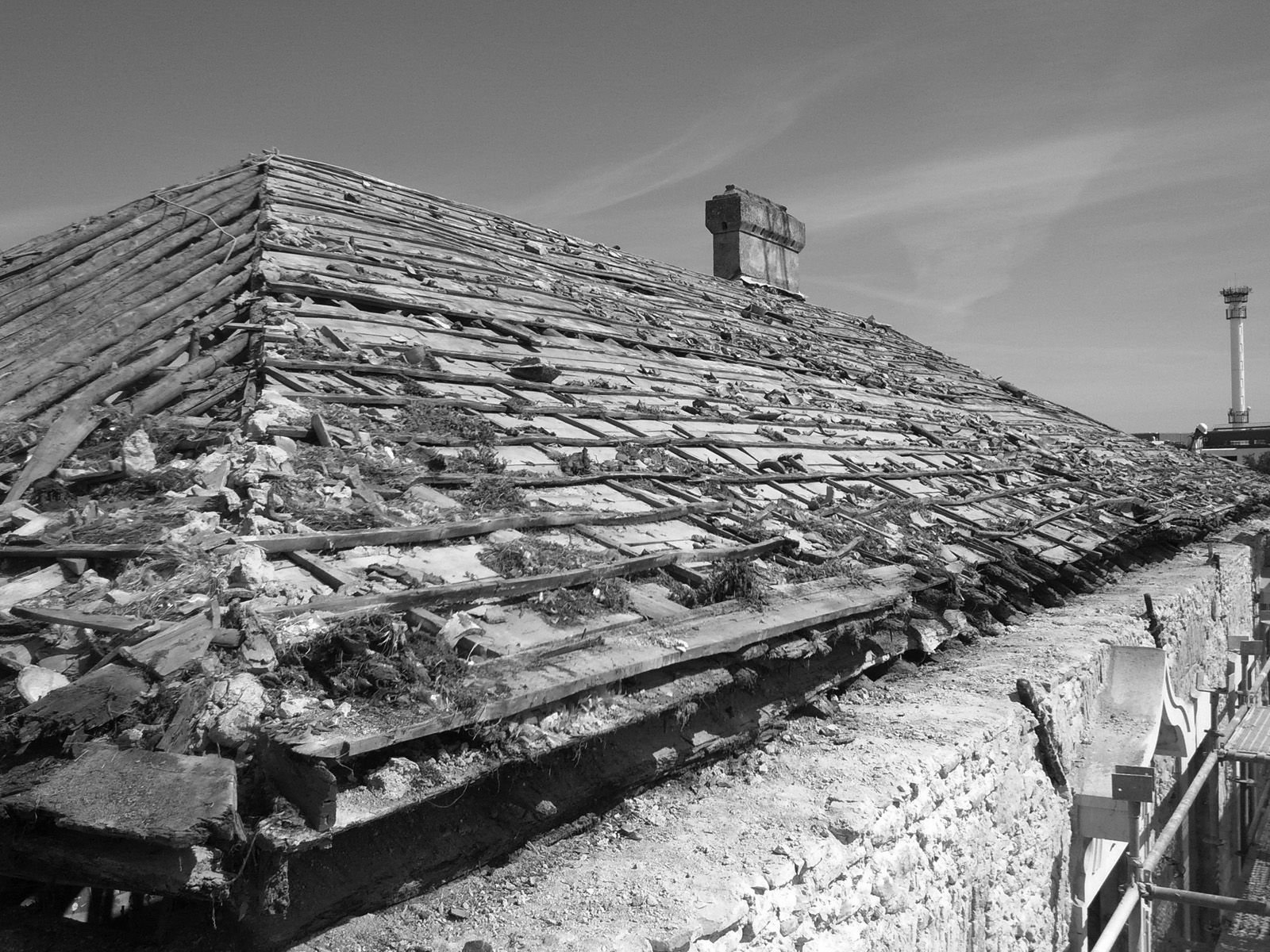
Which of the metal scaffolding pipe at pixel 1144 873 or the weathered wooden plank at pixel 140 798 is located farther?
the metal scaffolding pipe at pixel 1144 873

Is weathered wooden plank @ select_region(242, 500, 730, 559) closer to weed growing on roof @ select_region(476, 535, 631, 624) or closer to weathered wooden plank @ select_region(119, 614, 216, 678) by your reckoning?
weed growing on roof @ select_region(476, 535, 631, 624)

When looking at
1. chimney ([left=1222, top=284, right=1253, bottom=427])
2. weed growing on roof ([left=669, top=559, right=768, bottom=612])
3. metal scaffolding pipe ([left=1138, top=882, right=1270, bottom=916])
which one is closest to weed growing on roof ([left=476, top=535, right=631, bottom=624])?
weed growing on roof ([left=669, top=559, right=768, bottom=612])

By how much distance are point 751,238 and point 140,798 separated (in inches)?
465

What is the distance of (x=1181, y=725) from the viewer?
6.50 m

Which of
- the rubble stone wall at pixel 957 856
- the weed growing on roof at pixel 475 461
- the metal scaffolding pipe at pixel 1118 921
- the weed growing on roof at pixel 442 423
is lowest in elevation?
the metal scaffolding pipe at pixel 1118 921

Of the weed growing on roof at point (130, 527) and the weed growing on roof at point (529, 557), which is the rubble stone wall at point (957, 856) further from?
the weed growing on roof at point (130, 527)

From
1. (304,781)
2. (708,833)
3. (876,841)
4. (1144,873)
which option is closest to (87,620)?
(304,781)

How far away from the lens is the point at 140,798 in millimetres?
1698

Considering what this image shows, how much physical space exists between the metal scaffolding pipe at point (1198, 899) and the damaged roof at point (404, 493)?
183 cm

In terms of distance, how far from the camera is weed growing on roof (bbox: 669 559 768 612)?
10.4ft

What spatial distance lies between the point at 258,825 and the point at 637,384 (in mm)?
4329

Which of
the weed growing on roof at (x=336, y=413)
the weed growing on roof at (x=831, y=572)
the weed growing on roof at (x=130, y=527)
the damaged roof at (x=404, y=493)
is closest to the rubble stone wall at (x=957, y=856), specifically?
the damaged roof at (x=404, y=493)

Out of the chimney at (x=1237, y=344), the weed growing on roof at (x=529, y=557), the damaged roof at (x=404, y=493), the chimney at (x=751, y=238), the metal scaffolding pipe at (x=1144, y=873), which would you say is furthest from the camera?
the chimney at (x=1237, y=344)

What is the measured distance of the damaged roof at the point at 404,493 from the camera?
2086 millimetres
